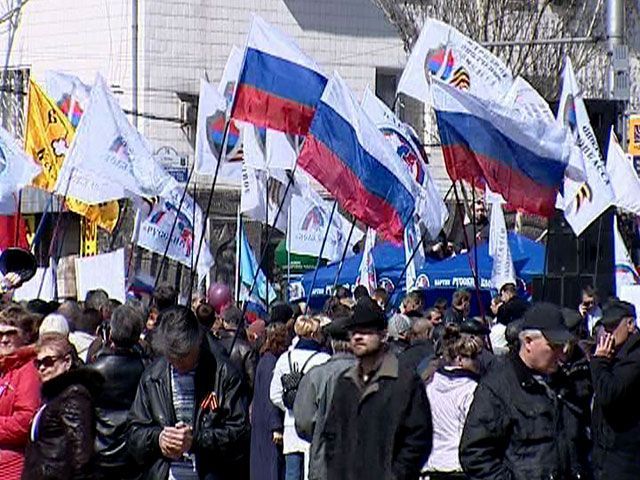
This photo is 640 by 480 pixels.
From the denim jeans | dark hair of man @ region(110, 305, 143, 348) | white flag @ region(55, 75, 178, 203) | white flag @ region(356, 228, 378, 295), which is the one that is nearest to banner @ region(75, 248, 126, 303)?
white flag @ region(55, 75, 178, 203)

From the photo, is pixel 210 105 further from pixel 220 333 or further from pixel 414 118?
pixel 414 118

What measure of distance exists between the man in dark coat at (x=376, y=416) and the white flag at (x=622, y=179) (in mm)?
11565

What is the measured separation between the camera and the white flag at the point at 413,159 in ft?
68.4

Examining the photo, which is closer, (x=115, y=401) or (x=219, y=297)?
(x=115, y=401)

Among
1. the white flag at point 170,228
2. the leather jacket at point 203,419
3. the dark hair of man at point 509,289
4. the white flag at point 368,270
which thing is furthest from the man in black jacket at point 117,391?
the white flag at point 368,270

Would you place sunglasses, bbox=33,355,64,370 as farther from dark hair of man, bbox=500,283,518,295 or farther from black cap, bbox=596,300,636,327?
dark hair of man, bbox=500,283,518,295

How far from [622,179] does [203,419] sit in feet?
40.0

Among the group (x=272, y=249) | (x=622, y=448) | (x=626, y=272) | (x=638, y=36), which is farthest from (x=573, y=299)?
(x=638, y=36)

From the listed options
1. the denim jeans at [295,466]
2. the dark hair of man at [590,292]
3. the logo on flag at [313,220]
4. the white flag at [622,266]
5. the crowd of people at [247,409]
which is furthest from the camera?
the logo on flag at [313,220]

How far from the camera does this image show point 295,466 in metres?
14.7

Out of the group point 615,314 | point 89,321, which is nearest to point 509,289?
point 89,321

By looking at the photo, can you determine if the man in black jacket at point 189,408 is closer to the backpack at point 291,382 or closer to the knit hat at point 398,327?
the backpack at point 291,382

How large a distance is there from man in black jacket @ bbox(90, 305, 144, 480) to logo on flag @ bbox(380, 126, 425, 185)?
9.37 metres

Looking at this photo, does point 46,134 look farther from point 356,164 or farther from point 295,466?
point 295,466
